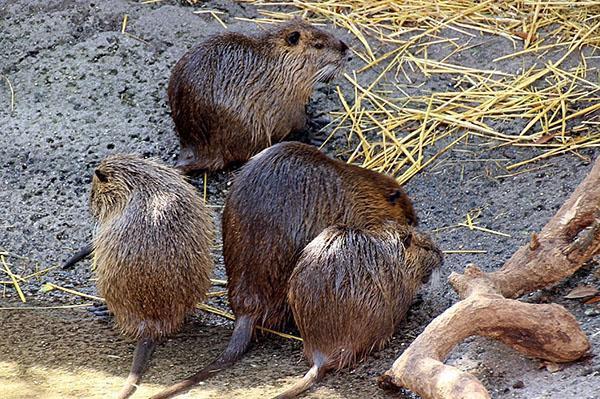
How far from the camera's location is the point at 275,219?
416 centimetres

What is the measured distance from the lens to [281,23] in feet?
19.0

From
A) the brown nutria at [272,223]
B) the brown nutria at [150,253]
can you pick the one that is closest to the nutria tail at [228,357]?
the brown nutria at [272,223]

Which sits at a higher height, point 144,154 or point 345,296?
point 345,296

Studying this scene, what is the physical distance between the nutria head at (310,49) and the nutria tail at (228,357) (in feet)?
5.55

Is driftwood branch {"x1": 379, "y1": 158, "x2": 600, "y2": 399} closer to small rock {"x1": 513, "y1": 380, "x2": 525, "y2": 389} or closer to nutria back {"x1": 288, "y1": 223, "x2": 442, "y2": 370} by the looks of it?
small rock {"x1": 513, "y1": 380, "x2": 525, "y2": 389}

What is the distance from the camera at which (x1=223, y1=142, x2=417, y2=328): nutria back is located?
4.15 meters

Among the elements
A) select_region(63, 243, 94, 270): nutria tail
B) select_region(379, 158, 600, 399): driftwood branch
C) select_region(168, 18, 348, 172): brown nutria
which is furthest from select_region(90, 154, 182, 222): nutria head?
select_region(379, 158, 600, 399): driftwood branch

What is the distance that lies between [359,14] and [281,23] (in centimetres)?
48

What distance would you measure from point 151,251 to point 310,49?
177cm

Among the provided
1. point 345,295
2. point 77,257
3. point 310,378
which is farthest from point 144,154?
point 310,378

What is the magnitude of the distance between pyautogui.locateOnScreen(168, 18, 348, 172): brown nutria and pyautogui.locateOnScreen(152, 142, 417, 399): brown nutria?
0.91 m

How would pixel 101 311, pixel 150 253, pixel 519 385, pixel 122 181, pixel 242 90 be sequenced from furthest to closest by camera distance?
pixel 242 90
pixel 101 311
pixel 122 181
pixel 150 253
pixel 519 385

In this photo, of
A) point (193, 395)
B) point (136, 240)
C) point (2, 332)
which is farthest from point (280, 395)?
Answer: point (2, 332)

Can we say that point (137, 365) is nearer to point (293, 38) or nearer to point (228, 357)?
point (228, 357)
